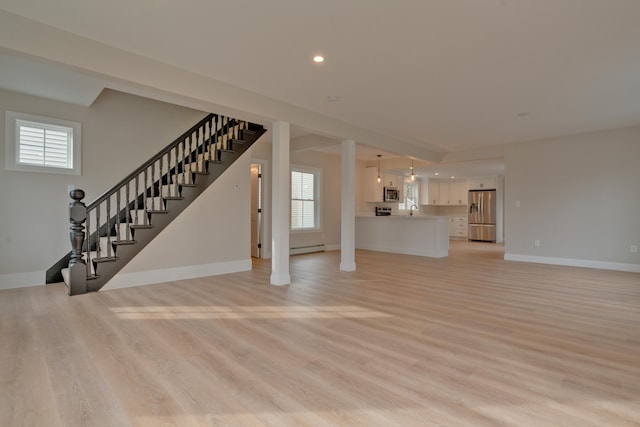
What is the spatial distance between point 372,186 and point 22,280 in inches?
311

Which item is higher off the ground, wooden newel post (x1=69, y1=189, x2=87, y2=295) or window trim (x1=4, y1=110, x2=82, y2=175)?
window trim (x1=4, y1=110, x2=82, y2=175)

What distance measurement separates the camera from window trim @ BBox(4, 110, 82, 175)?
4.18m

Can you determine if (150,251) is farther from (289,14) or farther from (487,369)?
(487,369)

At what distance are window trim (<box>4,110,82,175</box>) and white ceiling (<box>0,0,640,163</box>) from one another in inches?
92.8

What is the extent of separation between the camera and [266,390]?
1.88m

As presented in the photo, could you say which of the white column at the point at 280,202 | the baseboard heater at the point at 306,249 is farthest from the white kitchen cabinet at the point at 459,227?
the white column at the point at 280,202

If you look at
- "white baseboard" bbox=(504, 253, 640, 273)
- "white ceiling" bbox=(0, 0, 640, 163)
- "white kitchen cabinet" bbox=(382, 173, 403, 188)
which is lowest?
"white baseboard" bbox=(504, 253, 640, 273)

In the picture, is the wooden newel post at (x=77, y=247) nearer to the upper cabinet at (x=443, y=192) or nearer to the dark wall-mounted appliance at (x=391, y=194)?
the dark wall-mounted appliance at (x=391, y=194)

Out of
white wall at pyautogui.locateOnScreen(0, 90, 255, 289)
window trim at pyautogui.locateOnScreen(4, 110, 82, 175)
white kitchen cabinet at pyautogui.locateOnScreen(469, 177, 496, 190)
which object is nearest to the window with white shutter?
white wall at pyautogui.locateOnScreen(0, 90, 255, 289)

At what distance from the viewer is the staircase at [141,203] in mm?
4012

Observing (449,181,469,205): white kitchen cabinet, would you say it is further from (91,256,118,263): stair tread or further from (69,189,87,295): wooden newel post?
(69,189,87,295): wooden newel post

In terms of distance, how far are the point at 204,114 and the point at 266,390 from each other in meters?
5.37

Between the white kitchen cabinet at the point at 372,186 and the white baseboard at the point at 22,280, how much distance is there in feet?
24.9

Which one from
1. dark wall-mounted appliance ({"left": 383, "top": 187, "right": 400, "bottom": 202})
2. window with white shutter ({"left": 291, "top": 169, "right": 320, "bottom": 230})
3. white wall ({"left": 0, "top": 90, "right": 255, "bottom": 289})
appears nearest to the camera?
white wall ({"left": 0, "top": 90, "right": 255, "bottom": 289})
